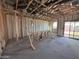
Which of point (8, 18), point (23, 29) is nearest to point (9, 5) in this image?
point (8, 18)

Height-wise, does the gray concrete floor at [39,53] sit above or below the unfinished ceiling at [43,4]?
below

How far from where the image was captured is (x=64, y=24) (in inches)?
421

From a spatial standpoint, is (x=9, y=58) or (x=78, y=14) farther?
(x=78, y=14)

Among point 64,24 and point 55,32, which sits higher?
point 64,24

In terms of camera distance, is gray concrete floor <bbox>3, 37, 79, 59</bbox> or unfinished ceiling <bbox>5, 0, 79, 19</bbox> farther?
unfinished ceiling <bbox>5, 0, 79, 19</bbox>

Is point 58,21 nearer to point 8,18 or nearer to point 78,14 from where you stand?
point 78,14

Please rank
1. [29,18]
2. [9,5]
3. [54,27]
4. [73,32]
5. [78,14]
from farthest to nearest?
[54,27] → [73,32] → [78,14] → [29,18] → [9,5]

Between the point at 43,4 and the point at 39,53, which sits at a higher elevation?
the point at 43,4

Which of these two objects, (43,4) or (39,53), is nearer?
(39,53)

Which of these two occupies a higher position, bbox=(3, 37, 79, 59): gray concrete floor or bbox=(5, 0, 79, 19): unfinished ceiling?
bbox=(5, 0, 79, 19): unfinished ceiling

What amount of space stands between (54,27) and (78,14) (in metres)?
3.88

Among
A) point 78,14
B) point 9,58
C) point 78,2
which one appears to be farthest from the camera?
point 78,14

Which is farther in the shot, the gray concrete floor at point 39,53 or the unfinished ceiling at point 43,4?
the unfinished ceiling at point 43,4

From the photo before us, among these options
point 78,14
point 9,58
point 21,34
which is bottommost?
point 9,58
